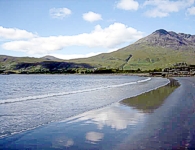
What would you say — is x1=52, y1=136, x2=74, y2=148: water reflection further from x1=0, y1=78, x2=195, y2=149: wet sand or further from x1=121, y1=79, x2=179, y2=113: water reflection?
x1=121, y1=79, x2=179, y2=113: water reflection

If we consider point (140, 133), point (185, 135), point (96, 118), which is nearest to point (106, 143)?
point (140, 133)

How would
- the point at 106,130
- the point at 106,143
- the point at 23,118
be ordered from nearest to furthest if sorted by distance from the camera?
the point at 106,143
the point at 106,130
the point at 23,118

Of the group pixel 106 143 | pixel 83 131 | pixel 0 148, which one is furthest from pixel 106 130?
pixel 0 148

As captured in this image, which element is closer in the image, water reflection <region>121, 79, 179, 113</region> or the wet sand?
the wet sand

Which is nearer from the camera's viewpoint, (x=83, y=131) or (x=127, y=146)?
(x=127, y=146)

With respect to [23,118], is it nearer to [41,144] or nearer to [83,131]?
[83,131]

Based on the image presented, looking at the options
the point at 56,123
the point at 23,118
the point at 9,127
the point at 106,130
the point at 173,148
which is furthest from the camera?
the point at 23,118

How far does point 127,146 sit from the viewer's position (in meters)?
10.8

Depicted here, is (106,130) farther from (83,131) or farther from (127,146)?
(127,146)

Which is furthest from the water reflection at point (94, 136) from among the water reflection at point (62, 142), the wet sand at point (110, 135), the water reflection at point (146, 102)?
the water reflection at point (146, 102)

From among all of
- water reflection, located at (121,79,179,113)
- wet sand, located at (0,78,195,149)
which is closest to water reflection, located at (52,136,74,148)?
wet sand, located at (0,78,195,149)

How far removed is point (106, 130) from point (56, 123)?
150 inches

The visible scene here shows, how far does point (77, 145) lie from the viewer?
11102 millimetres

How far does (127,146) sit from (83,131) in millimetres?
3649
